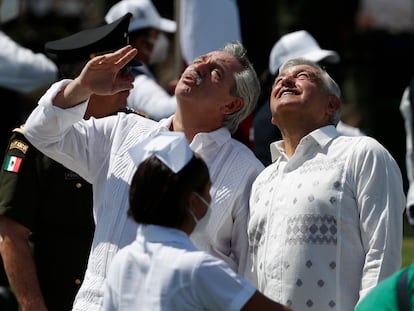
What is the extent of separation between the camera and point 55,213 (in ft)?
20.1

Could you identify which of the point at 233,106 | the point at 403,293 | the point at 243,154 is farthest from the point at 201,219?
the point at 233,106

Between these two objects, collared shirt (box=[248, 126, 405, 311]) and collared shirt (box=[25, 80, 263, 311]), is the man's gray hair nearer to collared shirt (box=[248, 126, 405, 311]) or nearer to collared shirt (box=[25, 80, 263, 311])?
collared shirt (box=[25, 80, 263, 311])

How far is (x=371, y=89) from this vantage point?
705 inches

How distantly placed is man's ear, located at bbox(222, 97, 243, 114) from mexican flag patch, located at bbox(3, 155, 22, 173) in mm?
934

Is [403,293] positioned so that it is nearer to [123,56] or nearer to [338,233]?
[338,233]

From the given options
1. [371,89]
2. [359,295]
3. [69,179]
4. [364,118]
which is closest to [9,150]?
[69,179]

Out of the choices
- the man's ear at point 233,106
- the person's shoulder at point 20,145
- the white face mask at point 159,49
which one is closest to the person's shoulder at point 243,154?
the man's ear at point 233,106

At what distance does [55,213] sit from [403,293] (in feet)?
7.17

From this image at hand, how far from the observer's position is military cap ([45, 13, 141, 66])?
6316mm

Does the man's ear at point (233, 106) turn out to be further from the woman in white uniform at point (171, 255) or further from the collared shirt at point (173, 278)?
the collared shirt at point (173, 278)

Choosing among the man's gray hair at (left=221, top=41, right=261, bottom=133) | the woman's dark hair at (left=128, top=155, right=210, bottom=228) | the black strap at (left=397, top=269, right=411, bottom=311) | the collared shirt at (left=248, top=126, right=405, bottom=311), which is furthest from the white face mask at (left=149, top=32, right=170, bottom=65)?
the black strap at (left=397, top=269, right=411, bottom=311)

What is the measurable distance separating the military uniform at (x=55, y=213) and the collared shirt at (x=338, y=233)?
3.42ft

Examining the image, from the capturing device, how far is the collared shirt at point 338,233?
5312 millimetres

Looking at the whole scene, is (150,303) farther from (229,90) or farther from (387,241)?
(229,90)
